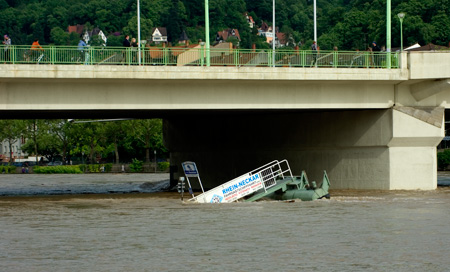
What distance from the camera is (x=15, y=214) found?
34.4 m

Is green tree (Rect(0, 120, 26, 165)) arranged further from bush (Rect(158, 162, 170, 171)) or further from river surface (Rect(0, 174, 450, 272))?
river surface (Rect(0, 174, 450, 272))

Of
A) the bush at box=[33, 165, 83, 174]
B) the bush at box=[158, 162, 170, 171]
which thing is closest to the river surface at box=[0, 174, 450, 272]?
the bush at box=[158, 162, 170, 171]

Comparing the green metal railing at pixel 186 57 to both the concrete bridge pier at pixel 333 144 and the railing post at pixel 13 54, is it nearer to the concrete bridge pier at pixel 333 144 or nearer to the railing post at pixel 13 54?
the railing post at pixel 13 54

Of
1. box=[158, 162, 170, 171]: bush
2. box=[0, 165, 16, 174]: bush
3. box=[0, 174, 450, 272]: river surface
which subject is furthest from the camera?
box=[0, 165, 16, 174]: bush

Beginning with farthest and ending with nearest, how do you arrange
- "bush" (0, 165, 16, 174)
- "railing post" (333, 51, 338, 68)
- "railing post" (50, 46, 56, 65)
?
"bush" (0, 165, 16, 174)
"railing post" (333, 51, 338, 68)
"railing post" (50, 46, 56, 65)

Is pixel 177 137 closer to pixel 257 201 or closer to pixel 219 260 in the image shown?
pixel 257 201

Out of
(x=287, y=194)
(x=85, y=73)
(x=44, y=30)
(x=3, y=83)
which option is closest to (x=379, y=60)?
(x=287, y=194)

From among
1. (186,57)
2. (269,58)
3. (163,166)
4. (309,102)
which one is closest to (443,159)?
(163,166)

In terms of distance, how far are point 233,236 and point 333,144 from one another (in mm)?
21136

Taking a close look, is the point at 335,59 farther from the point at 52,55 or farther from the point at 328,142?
the point at 52,55

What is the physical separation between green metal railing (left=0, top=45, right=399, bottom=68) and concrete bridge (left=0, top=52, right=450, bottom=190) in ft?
3.01

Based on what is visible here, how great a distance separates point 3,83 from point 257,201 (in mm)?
12252

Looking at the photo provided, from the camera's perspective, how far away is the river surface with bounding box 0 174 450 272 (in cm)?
2098

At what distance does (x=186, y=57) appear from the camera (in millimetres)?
41375
